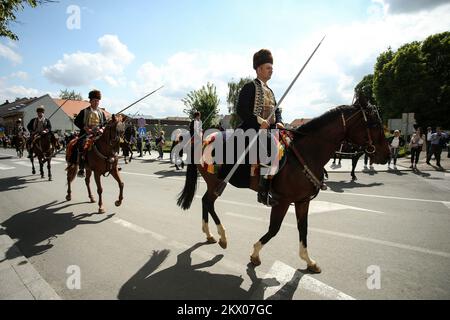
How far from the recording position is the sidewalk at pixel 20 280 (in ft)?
9.91

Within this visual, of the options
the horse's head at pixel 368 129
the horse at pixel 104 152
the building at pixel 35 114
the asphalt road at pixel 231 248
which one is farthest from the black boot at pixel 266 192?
the building at pixel 35 114

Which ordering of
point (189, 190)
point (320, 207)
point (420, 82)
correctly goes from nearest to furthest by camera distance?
point (189, 190) < point (320, 207) < point (420, 82)

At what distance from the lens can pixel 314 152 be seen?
12.8 feet

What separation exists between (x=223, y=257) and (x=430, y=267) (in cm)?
302

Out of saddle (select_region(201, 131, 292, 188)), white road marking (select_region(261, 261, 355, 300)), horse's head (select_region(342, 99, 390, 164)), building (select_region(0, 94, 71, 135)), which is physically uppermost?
building (select_region(0, 94, 71, 135))

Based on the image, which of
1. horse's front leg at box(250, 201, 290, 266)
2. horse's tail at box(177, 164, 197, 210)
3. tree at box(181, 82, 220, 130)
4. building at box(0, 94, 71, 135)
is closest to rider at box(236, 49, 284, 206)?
horse's front leg at box(250, 201, 290, 266)

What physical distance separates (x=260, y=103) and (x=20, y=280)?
13.0 ft

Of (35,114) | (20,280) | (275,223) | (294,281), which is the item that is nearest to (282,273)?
(294,281)

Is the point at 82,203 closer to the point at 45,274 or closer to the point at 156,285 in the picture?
the point at 45,274

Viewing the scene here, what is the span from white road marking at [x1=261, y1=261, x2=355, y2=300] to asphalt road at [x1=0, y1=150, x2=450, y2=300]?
13 millimetres

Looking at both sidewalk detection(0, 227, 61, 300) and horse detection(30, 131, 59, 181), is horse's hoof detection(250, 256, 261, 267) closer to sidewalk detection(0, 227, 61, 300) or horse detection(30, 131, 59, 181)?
sidewalk detection(0, 227, 61, 300)

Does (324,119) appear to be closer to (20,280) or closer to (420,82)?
(20,280)

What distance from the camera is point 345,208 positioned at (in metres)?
7.12

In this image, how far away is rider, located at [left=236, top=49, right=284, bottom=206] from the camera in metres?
3.89
